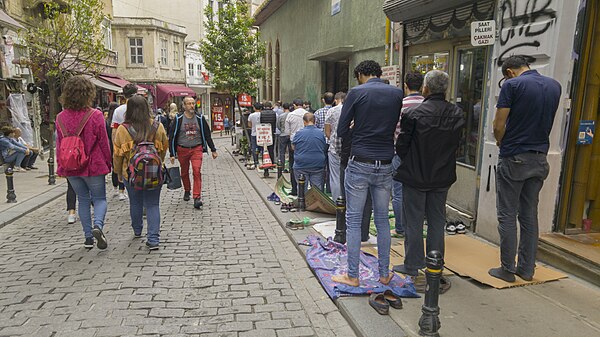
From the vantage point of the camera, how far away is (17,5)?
1440 centimetres

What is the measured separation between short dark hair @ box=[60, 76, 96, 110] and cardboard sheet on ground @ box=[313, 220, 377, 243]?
3.46 metres

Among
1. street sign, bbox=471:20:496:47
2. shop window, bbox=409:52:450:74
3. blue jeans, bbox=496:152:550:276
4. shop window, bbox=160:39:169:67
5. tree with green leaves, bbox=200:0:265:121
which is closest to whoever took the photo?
blue jeans, bbox=496:152:550:276

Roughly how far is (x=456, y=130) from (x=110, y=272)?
388 cm

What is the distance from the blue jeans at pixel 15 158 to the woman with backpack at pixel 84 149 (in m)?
7.72

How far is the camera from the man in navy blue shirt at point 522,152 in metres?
3.85

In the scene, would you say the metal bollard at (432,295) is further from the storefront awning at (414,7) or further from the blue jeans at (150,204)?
the storefront awning at (414,7)

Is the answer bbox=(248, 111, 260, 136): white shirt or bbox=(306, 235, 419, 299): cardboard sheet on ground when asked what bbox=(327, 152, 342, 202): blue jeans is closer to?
bbox=(306, 235, 419, 299): cardboard sheet on ground

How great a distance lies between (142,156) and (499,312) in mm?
4074

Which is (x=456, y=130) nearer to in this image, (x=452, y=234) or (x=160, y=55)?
(x=452, y=234)

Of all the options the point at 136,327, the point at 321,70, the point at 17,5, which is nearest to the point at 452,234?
the point at 136,327

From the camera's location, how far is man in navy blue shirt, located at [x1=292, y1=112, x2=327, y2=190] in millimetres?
7156

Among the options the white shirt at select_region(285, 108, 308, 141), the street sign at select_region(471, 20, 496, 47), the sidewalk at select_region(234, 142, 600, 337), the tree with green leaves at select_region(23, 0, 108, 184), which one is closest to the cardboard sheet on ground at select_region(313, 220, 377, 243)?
the sidewalk at select_region(234, 142, 600, 337)

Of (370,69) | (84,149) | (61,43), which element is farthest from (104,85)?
(370,69)

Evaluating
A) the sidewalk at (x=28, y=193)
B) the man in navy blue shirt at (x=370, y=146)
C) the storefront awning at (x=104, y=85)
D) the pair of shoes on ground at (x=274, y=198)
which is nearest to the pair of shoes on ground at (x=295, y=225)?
the pair of shoes on ground at (x=274, y=198)
